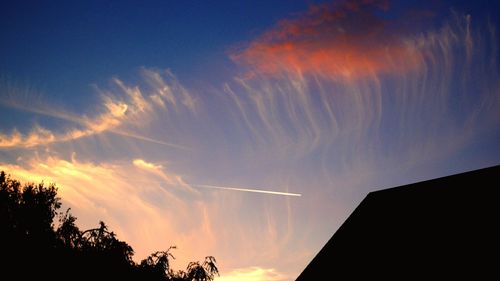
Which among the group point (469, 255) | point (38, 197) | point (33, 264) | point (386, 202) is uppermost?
point (38, 197)

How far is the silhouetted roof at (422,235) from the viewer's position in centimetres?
983

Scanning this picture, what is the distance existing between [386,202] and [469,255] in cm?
472

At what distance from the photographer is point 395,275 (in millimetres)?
10438

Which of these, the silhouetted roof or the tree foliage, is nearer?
the silhouetted roof

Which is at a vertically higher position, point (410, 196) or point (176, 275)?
point (410, 196)

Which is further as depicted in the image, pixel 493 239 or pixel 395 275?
pixel 395 275

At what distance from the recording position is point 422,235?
1134 cm

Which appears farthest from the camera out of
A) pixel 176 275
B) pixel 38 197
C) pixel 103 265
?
pixel 38 197

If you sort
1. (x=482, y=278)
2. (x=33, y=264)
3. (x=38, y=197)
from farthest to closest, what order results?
(x=38, y=197) < (x=33, y=264) < (x=482, y=278)

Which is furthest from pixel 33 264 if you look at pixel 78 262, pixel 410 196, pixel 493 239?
pixel 493 239

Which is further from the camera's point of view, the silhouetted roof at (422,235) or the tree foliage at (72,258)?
the tree foliage at (72,258)

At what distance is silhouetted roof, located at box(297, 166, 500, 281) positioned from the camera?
9.83 metres

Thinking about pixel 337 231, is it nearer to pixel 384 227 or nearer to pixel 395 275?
pixel 384 227

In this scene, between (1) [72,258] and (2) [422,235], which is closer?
(2) [422,235]
